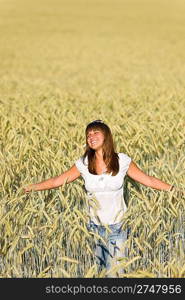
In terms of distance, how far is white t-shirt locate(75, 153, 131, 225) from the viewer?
3.51 meters

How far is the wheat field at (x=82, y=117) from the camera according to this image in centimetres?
359

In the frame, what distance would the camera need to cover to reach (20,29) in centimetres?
4231

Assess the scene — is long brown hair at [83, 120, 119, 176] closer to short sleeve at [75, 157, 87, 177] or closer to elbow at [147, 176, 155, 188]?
short sleeve at [75, 157, 87, 177]

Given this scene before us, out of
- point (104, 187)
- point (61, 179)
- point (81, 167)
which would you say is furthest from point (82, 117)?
point (104, 187)

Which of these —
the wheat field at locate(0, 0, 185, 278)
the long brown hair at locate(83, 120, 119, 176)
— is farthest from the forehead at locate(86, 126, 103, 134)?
the wheat field at locate(0, 0, 185, 278)

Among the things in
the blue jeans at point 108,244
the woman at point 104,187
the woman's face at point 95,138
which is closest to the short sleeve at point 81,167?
the woman at point 104,187

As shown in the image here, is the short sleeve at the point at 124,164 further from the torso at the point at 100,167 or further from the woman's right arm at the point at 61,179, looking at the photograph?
the woman's right arm at the point at 61,179

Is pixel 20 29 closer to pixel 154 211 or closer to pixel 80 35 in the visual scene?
pixel 80 35

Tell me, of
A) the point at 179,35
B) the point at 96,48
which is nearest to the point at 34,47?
the point at 96,48

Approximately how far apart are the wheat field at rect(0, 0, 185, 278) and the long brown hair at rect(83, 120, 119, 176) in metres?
0.27

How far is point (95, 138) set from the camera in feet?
11.4

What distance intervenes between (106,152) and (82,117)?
555 centimetres

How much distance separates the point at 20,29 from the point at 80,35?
500 centimetres

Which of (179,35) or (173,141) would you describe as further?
(179,35)
